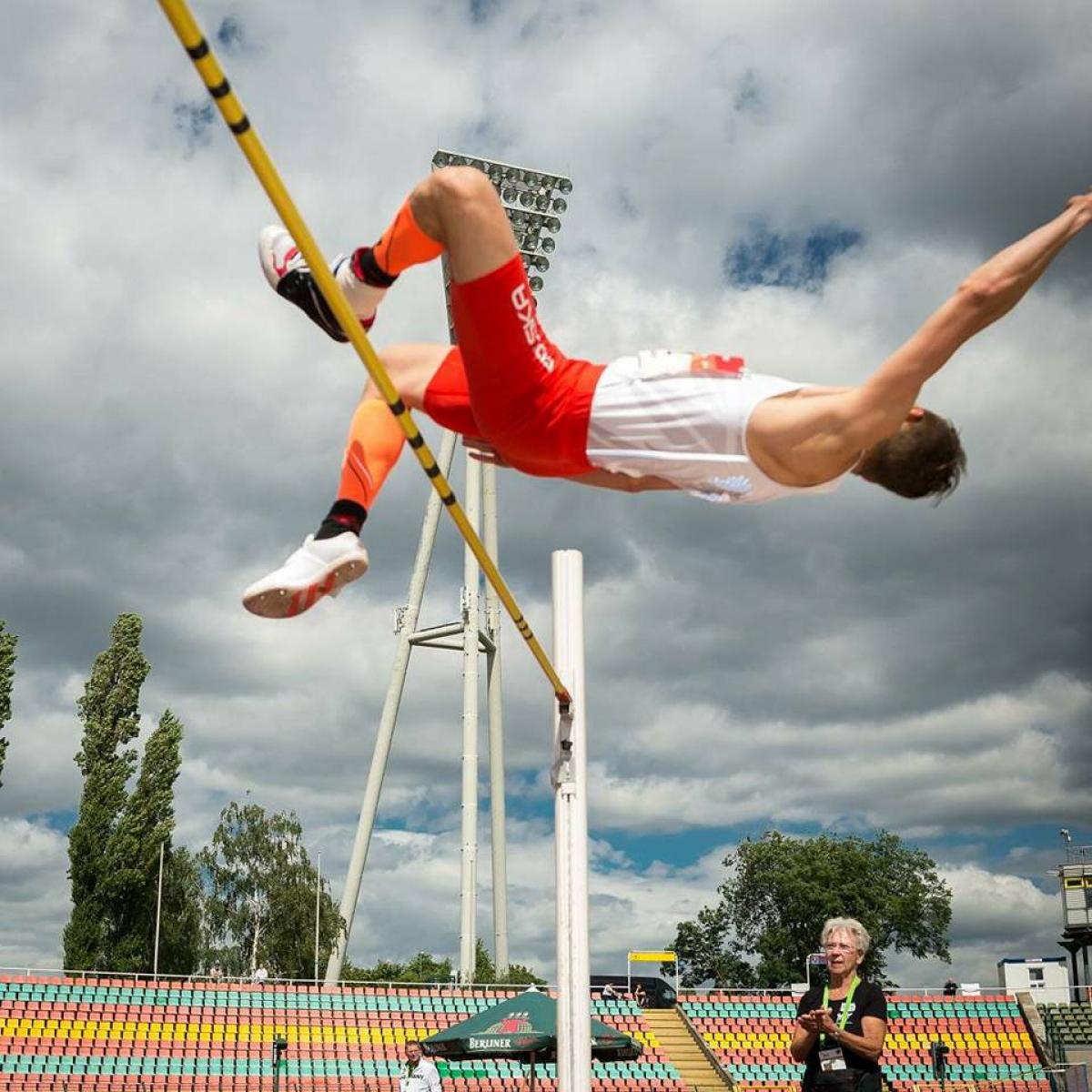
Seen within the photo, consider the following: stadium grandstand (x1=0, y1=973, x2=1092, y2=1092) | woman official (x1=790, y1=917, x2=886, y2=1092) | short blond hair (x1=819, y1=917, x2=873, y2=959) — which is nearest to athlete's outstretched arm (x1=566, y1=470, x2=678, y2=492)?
woman official (x1=790, y1=917, x2=886, y2=1092)

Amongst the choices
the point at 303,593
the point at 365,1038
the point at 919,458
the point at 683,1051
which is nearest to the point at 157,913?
the point at 365,1038

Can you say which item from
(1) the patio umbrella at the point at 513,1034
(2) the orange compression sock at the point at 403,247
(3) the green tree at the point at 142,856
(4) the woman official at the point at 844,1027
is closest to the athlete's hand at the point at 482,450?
(2) the orange compression sock at the point at 403,247

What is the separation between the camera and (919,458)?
103 inches

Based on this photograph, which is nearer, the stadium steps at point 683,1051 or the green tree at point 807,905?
the stadium steps at point 683,1051

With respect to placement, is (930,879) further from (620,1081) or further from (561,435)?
(561,435)

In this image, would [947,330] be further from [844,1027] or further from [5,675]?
[5,675]

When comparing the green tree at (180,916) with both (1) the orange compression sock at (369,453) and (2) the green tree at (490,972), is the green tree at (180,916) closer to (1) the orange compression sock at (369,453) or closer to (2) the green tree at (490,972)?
(2) the green tree at (490,972)

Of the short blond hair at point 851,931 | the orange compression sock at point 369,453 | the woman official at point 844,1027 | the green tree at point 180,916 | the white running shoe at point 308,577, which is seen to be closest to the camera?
the white running shoe at point 308,577

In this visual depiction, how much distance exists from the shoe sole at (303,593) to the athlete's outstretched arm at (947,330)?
966mm

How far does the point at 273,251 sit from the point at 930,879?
43.1m

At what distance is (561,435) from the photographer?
2525 mm

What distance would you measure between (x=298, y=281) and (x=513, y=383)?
1.62ft

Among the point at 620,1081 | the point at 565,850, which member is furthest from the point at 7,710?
the point at 565,850

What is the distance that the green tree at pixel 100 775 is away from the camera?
25.1m
